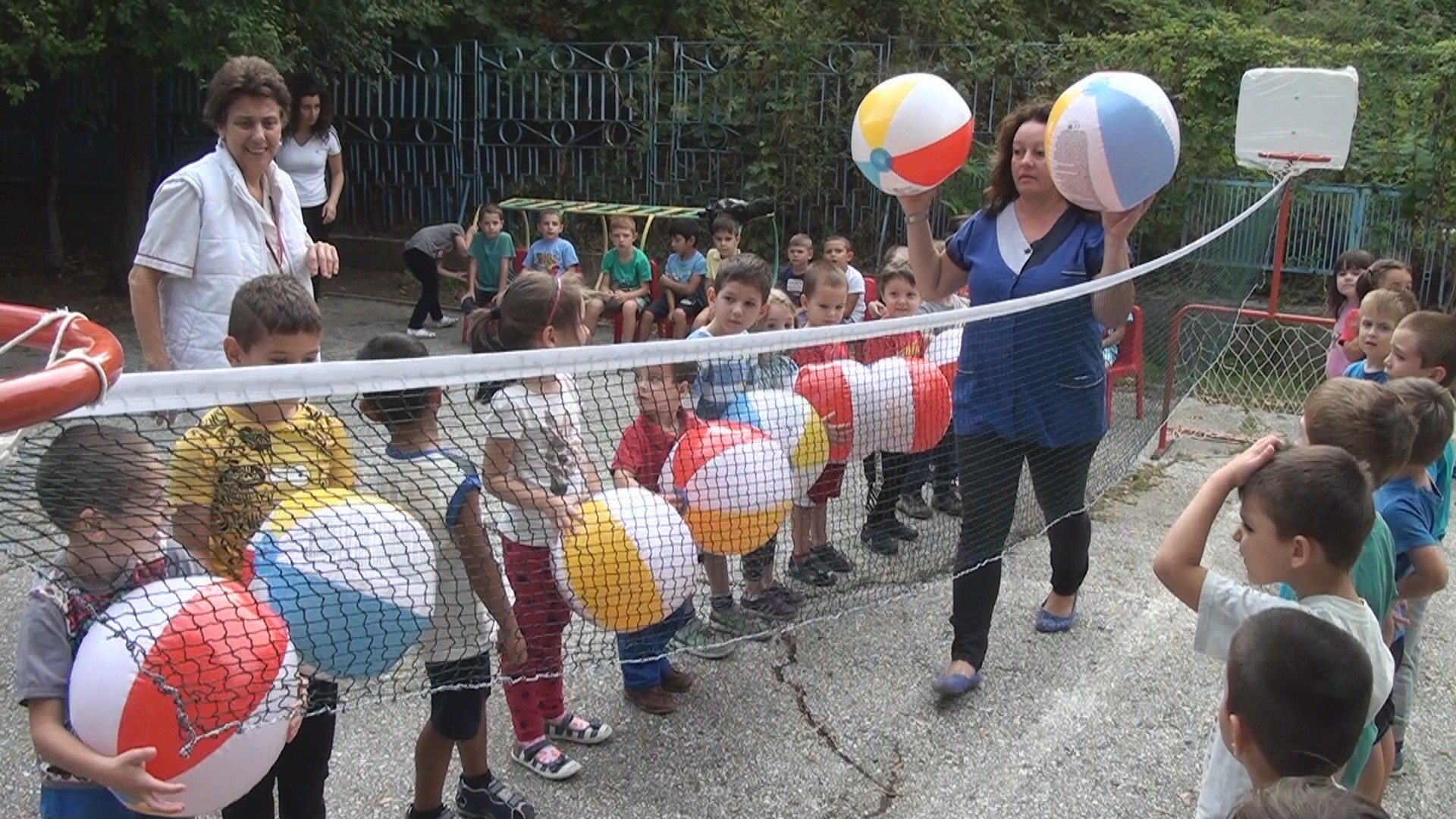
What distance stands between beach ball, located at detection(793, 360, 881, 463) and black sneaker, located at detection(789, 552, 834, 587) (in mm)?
497

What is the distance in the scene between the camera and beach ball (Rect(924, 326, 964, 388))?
180 inches

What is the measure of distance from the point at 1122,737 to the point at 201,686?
9.15 ft

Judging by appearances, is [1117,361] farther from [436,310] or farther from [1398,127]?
[436,310]

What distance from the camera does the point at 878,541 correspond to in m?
4.89

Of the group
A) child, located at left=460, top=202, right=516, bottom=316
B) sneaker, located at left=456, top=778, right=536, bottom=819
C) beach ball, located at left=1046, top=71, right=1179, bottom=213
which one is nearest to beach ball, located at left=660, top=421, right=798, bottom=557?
sneaker, located at left=456, top=778, right=536, bottom=819

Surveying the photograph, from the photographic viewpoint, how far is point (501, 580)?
9.70 feet

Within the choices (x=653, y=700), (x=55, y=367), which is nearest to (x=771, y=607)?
(x=653, y=700)

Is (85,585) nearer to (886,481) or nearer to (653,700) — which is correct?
(653,700)

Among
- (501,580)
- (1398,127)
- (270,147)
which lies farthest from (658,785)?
(1398,127)

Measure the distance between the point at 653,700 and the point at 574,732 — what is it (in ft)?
1.01

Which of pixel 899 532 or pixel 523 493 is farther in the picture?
pixel 899 532

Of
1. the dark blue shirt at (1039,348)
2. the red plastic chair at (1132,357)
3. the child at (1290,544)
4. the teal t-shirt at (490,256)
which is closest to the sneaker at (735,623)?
the dark blue shirt at (1039,348)

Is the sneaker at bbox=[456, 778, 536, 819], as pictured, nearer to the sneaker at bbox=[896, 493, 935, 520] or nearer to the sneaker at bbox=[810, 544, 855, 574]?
the sneaker at bbox=[810, 544, 855, 574]

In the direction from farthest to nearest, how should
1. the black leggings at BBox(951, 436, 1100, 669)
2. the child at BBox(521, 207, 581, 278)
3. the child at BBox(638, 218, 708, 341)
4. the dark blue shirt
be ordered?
the child at BBox(521, 207, 581, 278), the child at BBox(638, 218, 708, 341), the black leggings at BBox(951, 436, 1100, 669), the dark blue shirt
